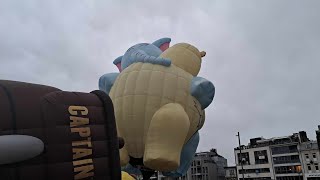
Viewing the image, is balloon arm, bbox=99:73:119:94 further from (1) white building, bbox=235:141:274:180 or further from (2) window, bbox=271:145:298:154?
(1) white building, bbox=235:141:274:180

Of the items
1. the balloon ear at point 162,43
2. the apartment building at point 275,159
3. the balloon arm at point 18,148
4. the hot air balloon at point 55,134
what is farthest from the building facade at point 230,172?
the balloon arm at point 18,148

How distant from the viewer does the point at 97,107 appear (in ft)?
15.9

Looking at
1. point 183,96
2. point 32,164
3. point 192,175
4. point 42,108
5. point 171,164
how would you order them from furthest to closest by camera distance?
1. point 192,175
2. point 183,96
3. point 171,164
4. point 42,108
5. point 32,164

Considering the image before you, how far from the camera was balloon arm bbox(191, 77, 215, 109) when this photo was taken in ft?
33.4

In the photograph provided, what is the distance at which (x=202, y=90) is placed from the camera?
10.2m

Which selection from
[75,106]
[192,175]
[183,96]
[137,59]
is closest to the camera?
[75,106]

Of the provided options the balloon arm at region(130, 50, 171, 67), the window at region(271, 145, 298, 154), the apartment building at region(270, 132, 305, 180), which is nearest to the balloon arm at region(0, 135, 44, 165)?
the balloon arm at region(130, 50, 171, 67)

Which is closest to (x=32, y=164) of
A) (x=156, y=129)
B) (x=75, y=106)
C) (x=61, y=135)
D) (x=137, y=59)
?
(x=61, y=135)

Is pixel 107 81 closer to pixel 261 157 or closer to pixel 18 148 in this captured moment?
pixel 18 148

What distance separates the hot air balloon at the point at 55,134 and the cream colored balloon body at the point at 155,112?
433cm

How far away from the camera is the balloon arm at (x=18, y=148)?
3764 millimetres

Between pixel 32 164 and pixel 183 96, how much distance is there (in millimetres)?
6378

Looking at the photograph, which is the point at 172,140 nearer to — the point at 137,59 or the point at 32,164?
the point at 137,59

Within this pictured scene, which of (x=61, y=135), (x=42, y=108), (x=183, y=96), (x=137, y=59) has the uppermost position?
(x=137, y=59)
